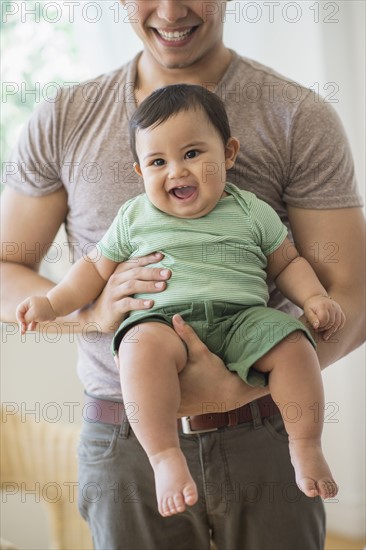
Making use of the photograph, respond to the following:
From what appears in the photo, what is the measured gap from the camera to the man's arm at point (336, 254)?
4.82 feet

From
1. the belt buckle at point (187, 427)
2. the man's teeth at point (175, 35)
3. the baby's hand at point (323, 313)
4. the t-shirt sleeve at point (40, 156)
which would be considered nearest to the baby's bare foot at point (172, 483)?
the belt buckle at point (187, 427)

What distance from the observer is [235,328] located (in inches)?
50.7

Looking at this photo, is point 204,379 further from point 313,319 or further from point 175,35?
point 175,35

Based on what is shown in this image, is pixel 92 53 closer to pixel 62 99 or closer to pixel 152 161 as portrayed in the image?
pixel 62 99

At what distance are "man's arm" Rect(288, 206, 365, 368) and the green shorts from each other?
0.22 meters

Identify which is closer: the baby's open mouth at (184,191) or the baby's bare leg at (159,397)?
the baby's bare leg at (159,397)

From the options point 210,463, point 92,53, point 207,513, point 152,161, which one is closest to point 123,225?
point 152,161

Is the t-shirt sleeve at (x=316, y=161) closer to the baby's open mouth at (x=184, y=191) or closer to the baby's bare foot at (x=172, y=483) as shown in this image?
the baby's open mouth at (x=184, y=191)

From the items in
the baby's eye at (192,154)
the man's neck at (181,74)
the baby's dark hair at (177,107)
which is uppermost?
the man's neck at (181,74)

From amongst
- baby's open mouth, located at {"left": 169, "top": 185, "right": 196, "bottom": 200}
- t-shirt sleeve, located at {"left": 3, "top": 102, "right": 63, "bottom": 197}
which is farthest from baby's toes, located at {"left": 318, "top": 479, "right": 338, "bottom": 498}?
t-shirt sleeve, located at {"left": 3, "top": 102, "right": 63, "bottom": 197}

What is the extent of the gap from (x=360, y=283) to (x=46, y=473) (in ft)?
3.68

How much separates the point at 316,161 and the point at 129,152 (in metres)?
0.36

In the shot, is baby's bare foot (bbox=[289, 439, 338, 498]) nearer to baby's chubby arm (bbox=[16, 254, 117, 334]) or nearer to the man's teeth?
baby's chubby arm (bbox=[16, 254, 117, 334])

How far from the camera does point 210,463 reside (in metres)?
1.45
